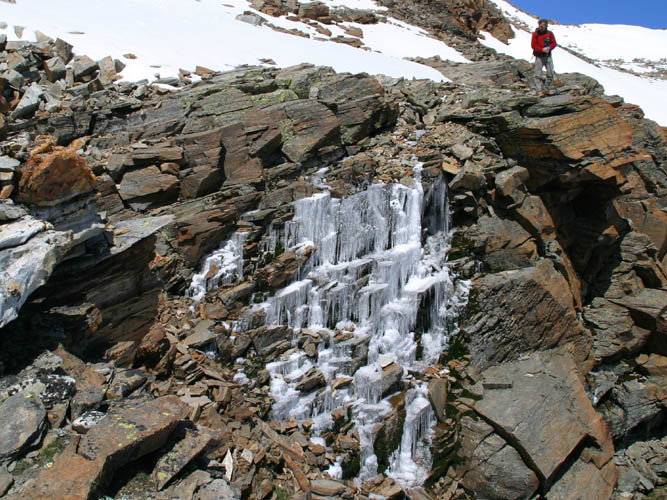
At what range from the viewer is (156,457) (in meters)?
6.44

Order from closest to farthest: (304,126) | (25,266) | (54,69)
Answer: (25,266), (304,126), (54,69)

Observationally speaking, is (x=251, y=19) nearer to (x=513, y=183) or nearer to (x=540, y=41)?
(x=540, y=41)

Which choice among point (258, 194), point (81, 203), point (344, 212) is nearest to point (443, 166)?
point (344, 212)

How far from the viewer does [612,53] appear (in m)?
45.5

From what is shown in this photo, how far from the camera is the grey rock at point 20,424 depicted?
5625 mm

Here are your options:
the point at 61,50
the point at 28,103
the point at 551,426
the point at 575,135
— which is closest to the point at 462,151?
the point at 575,135

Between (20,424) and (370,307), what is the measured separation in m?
8.90

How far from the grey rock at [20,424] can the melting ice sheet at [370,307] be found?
6.05 meters

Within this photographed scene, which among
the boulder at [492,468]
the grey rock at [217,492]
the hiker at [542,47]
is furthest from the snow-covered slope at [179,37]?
the boulder at [492,468]

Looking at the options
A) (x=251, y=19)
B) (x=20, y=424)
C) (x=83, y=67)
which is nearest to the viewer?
(x=20, y=424)

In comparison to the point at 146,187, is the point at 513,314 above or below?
below

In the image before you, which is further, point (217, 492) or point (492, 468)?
point (492, 468)

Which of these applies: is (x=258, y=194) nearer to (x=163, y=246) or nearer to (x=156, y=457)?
(x=163, y=246)

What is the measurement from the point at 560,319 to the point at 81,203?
12683 mm
